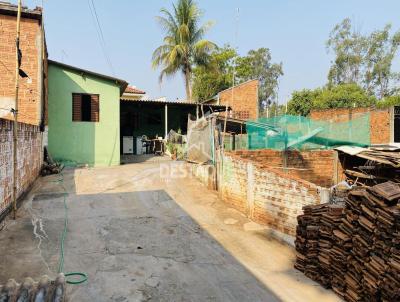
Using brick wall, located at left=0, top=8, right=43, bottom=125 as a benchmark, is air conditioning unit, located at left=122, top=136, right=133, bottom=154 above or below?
below

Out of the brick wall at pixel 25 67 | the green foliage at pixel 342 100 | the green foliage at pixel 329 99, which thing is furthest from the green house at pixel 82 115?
the green foliage at pixel 329 99

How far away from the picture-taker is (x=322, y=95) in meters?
33.1

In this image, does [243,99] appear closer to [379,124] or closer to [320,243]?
[379,124]

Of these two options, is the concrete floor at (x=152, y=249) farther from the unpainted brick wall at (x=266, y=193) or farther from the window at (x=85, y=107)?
the window at (x=85, y=107)

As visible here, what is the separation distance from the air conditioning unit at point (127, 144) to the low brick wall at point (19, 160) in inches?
357

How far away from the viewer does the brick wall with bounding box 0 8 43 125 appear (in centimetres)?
1264

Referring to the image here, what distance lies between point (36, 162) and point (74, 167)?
3.44m

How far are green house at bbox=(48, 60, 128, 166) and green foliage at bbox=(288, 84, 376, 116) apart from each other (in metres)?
23.0

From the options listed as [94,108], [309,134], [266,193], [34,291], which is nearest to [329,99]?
[309,134]

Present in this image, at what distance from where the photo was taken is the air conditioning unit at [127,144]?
21.3m

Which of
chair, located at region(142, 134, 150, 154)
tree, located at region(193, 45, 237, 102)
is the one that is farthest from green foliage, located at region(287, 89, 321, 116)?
chair, located at region(142, 134, 150, 154)

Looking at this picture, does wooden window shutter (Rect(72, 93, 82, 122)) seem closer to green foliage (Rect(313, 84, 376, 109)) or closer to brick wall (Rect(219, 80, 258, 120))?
brick wall (Rect(219, 80, 258, 120))

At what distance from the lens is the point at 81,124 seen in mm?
15469

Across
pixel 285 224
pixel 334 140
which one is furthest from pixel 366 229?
pixel 334 140
